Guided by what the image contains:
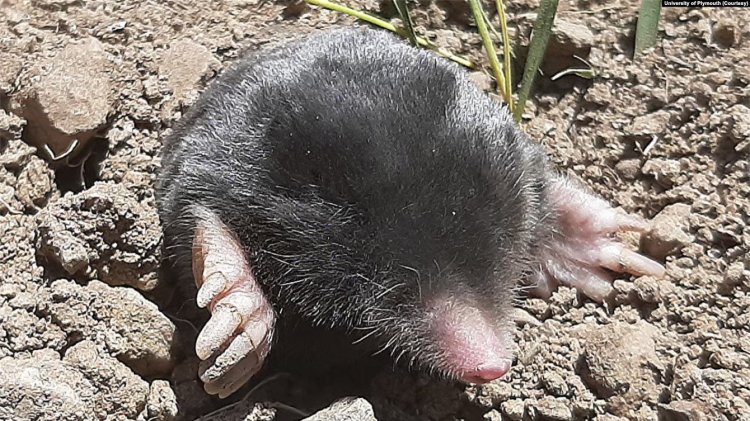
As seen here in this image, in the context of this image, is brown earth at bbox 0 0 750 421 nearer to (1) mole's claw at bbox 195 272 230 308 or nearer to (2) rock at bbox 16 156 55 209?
(2) rock at bbox 16 156 55 209

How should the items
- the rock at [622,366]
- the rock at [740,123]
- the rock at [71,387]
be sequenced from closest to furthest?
the rock at [71,387]
the rock at [622,366]
the rock at [740,123]

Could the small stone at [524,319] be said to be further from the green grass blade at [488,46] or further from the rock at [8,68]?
the rock at [8,68]

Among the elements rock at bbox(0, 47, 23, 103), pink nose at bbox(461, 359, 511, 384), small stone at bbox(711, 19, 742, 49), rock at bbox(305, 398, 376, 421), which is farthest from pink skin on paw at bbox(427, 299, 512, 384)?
rock at bbox(0, 47, 23, 103)

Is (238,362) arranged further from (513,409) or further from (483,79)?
(483,79)

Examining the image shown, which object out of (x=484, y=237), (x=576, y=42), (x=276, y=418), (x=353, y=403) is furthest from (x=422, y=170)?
(x=576, y=42)

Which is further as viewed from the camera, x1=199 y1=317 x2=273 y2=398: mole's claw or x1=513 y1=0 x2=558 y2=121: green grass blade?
x1=513 y1=0 x2=558 y2=121: green grass blade

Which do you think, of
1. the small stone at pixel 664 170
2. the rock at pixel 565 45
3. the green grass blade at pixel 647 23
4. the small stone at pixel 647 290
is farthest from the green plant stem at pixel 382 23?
the small stone at pixel 647 290

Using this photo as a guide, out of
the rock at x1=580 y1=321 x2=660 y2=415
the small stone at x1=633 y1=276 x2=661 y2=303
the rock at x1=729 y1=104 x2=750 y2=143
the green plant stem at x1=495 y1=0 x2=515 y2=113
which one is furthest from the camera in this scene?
the green plant stem at x1=495 y1=0 x2=515 y2=113

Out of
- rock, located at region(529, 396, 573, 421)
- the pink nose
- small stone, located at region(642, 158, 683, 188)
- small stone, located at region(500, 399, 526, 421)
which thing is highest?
the pink nose
